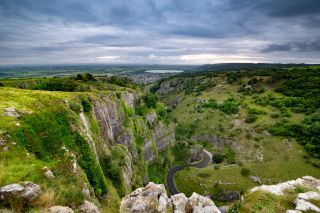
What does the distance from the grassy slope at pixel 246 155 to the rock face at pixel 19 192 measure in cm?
7822

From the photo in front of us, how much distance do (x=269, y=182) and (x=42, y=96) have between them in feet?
287

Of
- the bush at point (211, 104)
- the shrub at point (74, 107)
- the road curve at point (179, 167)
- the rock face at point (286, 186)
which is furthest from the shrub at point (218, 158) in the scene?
the shrub at point (74, 107)

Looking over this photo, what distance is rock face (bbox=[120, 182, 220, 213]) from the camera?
16.7 meters

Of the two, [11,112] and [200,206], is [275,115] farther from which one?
[11,112]

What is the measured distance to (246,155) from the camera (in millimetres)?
104062

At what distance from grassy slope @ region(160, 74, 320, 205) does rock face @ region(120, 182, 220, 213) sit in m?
68.7

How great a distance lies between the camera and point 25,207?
11.5 m

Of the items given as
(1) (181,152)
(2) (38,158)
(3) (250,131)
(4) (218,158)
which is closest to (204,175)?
(1) (181,152)

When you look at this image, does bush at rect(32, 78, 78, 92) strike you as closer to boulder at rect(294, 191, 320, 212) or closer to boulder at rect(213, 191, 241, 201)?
boulder at rect(294, 191, 320, 212)

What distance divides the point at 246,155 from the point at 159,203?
98.8m

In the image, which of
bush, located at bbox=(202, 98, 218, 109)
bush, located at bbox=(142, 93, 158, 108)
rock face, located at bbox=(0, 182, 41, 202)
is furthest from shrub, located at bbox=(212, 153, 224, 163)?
rock face, located at bbox=(0, 182, 41, 202)

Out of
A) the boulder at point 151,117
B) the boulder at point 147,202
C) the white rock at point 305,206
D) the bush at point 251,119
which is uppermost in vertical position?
the white rock at point 305,206

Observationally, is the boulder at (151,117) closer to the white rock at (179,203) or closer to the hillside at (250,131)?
the hillside at (250,131)

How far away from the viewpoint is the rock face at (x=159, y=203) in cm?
1669
